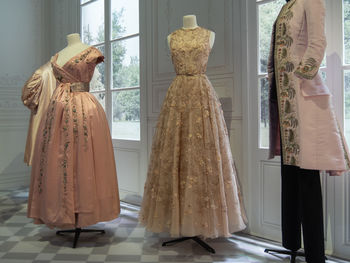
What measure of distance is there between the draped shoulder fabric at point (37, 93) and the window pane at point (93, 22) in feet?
2.60

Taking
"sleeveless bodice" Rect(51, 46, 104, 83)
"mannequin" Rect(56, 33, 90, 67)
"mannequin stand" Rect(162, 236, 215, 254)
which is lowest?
"mannequin stand" Rect(162, 236, 215, 254)

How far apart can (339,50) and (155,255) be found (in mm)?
1694

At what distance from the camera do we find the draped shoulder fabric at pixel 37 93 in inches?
108

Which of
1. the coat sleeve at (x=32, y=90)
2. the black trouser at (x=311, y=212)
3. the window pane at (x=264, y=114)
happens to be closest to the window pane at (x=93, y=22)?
the coat sleeve at (x=32, y=90)

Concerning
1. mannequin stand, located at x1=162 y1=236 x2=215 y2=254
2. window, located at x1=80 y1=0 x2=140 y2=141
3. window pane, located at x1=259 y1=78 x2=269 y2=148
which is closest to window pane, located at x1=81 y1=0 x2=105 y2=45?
window, located at x1=80 y1=0 x2=140 y2=141

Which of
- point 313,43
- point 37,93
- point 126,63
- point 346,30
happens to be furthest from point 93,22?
point 313,43

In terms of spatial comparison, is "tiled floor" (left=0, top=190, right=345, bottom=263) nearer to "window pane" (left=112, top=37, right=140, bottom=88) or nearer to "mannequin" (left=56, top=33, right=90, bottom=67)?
"mannequin" (left=56, top=33, right=90, bottom=67)

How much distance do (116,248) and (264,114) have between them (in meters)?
1.38

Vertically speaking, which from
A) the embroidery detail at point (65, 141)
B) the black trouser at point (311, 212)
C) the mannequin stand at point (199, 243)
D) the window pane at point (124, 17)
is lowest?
the mannequin stand at point (199, 243)

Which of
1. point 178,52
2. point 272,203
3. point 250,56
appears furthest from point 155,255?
point 250,56

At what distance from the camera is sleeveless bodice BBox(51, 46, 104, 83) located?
2.30 meters

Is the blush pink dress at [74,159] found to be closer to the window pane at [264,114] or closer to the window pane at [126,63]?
the window pane at [126,63]

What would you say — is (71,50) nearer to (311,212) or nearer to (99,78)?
(99,78)

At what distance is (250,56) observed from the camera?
239 cm
